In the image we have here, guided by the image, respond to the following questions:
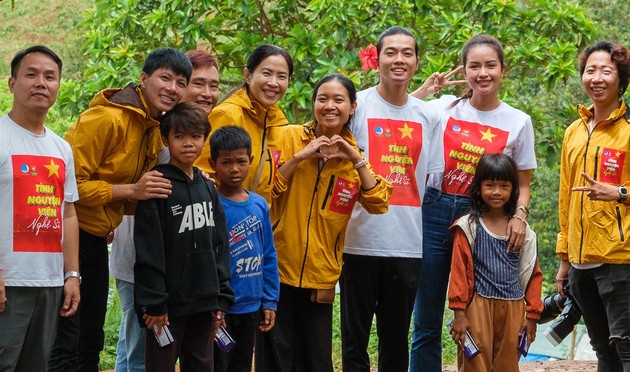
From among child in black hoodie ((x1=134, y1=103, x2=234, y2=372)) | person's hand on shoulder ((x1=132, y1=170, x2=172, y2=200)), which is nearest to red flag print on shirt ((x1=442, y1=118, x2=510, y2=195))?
child in black hoodie ((x1=134, y1=103, x2=234, y2=372))

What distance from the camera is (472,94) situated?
5461mm

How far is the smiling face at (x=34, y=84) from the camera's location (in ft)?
13.2

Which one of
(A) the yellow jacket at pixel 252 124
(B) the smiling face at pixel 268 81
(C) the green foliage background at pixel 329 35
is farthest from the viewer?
(C) the green foliage background at pixel 329 35

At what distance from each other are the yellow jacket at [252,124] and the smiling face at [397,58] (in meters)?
0.71

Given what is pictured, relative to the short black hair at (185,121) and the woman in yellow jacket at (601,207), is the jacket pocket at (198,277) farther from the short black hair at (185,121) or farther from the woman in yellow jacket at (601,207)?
the woman in yellow jacket at (601,207)

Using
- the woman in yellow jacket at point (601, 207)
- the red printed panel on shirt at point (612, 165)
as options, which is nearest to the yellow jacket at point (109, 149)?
the woman in yellow jacket at point (601, 207)

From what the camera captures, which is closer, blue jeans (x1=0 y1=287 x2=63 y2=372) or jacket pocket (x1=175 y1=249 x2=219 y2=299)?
blue jeans (x1=0 y1=287 x2=63 y2=372)

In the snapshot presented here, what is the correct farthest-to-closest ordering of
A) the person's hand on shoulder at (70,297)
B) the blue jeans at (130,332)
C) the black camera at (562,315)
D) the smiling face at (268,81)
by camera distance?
the black camera at (562,315) → the smiling face at (268,81) → the blue jeans at (130,332) → the person's hand on shoulder at (70,297)

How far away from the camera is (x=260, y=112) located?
193 inches

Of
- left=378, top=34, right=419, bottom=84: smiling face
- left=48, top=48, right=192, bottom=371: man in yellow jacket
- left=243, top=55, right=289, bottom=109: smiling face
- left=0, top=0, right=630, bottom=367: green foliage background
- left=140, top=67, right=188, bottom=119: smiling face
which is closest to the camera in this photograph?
left=48, top=48, right=192, bottom=371: man in yellow jacket

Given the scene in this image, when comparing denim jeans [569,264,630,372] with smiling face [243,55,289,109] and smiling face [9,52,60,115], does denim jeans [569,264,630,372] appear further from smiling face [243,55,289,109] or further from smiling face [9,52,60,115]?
smiling face [9,52,60,115]

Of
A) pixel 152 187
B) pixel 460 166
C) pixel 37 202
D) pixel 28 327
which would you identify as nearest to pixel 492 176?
pixel 460 166

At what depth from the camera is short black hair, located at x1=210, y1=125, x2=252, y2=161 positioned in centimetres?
452

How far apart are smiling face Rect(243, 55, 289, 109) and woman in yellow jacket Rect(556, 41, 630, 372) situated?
1.64 metres
